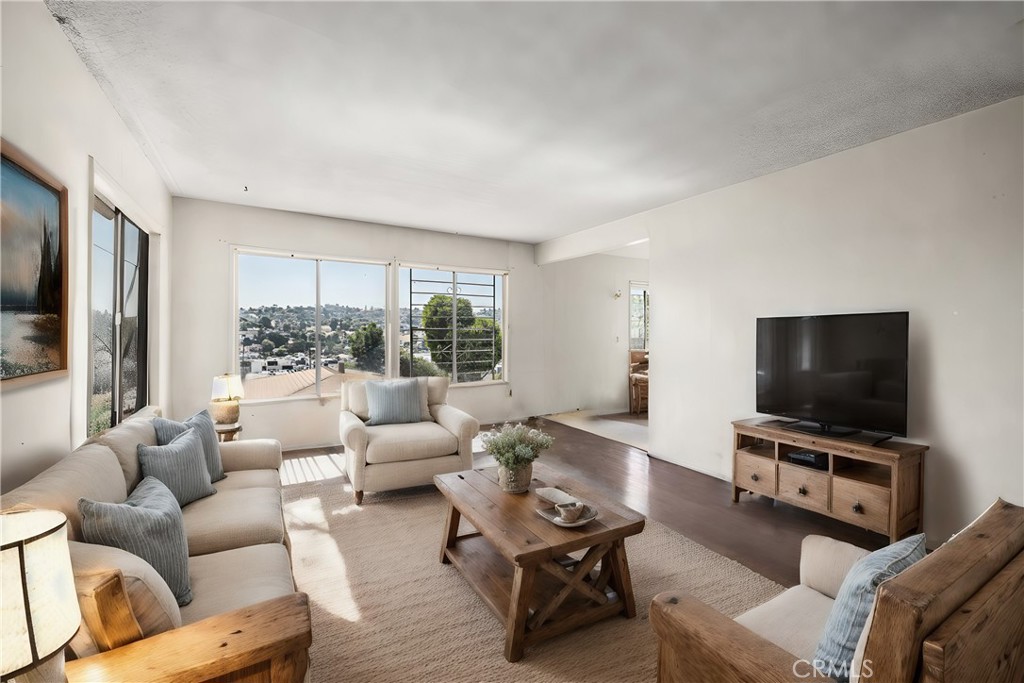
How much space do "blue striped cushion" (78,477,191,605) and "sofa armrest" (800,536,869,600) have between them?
212cm

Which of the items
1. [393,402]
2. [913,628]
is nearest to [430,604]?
[913,628]

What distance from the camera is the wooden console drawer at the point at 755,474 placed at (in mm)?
3270

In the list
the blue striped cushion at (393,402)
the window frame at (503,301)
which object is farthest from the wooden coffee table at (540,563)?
the window frame at (503,301)

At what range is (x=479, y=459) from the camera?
4.62 meters

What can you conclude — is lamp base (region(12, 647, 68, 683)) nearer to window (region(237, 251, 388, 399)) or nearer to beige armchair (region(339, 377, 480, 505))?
beige armchair (region(339, 377, 480, 505))

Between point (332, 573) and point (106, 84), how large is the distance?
286cm

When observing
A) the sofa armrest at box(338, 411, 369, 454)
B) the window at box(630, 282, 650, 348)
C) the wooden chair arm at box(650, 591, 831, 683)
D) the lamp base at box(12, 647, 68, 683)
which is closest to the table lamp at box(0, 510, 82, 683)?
the lamp base at box(12, 647, 68, 683)

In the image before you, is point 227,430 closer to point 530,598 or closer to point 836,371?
point 530,598

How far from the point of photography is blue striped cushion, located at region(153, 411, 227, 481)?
Answer: 7.71 ft

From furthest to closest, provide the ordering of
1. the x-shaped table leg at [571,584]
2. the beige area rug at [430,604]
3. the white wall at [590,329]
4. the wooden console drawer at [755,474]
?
the white wall at [590,329], the wooden console drawer at [755,474], the x-shaped table leg at [571,584], the beige area rug at [430,604]

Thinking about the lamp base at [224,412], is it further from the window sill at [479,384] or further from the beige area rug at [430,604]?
the window sill at [479,384]

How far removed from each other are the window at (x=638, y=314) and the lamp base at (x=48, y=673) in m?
7.46

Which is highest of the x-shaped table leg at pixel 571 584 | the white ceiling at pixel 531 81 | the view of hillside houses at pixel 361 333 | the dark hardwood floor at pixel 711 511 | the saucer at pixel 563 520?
the white ceiling at pixel 531 81

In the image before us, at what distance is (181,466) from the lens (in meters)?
2.16
